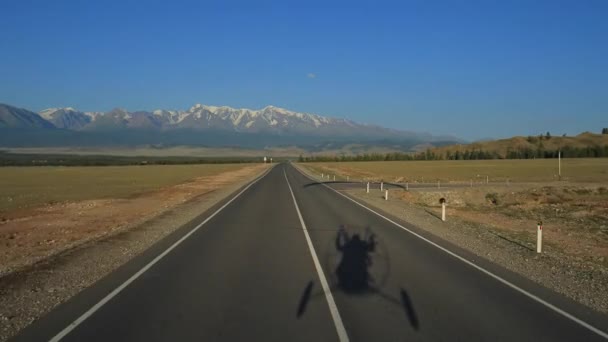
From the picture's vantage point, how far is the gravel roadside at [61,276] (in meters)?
8.43

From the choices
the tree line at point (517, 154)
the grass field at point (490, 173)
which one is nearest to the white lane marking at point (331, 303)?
the grass field at point (490, 173)

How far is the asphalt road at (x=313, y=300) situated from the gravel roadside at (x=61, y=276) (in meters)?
0.35

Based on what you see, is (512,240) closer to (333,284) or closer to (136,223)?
(333,284)

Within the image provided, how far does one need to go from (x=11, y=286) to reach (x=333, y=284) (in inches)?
224

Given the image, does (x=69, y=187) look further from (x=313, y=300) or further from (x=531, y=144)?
(x=531, y=144)

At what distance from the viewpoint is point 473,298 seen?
29.9ft

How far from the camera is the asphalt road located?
7.26m

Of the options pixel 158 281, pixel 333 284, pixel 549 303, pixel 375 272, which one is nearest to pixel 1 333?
pixel 158 281

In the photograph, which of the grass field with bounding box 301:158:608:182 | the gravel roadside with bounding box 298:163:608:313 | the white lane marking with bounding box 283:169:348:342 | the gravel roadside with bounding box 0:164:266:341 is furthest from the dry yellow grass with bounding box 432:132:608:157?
the white lane marking with bounding box 283:169:348:342

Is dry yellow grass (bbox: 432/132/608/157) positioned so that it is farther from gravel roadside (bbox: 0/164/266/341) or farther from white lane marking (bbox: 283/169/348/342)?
white lane marking (bbox: 283/169/348/342)

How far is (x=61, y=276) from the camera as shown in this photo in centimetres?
1122

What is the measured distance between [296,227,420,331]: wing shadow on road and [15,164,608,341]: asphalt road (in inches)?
0.8

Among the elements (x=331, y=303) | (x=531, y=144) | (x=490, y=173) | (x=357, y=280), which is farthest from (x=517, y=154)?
(x=331, y=303)

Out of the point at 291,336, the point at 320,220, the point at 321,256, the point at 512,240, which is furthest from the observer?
the point at 320,220
